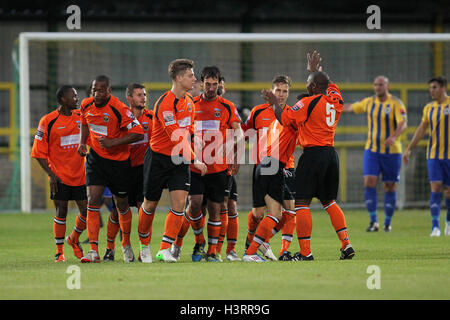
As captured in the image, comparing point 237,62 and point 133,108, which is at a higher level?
point 237,62

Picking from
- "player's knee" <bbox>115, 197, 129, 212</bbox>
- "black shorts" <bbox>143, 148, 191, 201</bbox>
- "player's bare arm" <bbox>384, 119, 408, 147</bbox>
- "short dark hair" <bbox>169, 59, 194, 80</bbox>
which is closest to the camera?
"black shorts" <bbox>143, 148, 191, 201</bbox>

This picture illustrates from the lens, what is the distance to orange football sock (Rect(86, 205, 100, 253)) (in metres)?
8.55

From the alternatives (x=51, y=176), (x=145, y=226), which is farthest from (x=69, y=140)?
(x=145, y=226)

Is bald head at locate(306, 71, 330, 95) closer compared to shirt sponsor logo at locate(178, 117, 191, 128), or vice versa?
shirt sponsor logo at locate(178, 117, 191, 128)

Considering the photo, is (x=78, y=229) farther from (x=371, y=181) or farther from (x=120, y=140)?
(x=371, y=181)

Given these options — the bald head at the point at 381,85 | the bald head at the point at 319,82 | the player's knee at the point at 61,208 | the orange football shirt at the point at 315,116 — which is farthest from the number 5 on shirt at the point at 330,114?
the bald head at the point at 381,85

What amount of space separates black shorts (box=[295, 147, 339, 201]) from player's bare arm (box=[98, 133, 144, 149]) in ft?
5.33

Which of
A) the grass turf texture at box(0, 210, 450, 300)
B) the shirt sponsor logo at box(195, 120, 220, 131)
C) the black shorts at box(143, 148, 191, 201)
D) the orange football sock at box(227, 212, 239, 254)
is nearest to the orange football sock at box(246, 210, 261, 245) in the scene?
the orange football sock at box(227, 212, 239, 254)

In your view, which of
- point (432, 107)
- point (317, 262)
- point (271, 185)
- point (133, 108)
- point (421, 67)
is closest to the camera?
point (317, 262)

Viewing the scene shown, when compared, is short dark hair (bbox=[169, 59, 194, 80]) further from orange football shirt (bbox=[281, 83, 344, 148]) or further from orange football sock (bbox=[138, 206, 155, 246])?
orange football sock (bbox=[138, 206, 155, 246])

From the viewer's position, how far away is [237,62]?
22.3 metres
